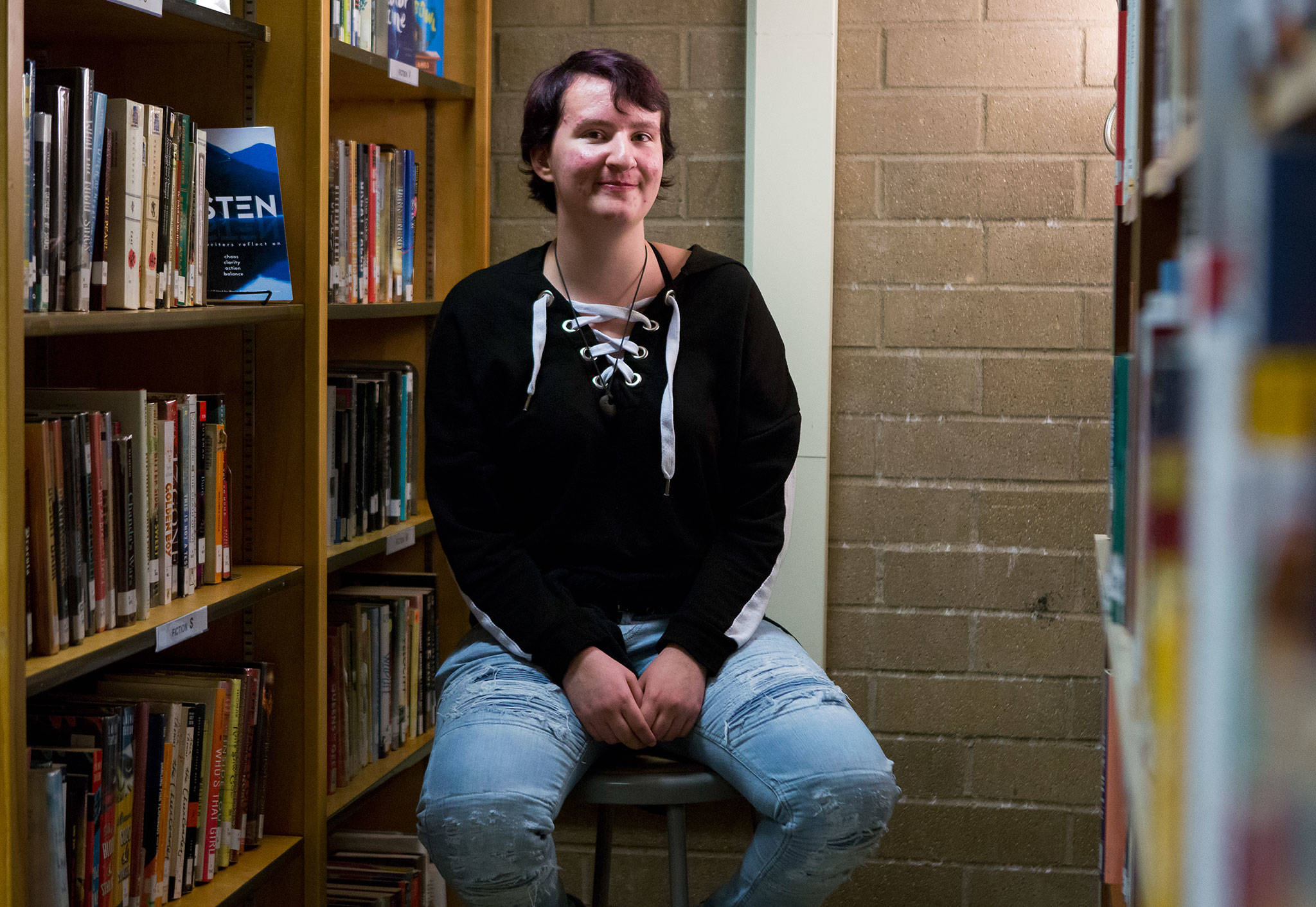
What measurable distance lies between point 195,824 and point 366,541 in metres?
0.57

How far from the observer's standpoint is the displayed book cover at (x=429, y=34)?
225cm

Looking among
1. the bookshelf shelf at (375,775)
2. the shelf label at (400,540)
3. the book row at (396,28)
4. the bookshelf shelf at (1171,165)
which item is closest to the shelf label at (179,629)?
the bookshelf shelf at (375,775)

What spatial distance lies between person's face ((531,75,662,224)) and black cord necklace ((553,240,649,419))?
9cm

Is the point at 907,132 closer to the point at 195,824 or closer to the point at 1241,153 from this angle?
the point at 195,824

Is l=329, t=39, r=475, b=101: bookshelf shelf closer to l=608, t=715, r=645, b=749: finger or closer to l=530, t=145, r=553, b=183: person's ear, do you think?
l=530, t=145, r=553, b=183: person's ear

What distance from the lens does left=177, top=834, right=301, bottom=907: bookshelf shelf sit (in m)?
1.62

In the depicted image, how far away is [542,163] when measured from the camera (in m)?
1.85

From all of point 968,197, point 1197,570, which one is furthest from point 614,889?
point 1197,570

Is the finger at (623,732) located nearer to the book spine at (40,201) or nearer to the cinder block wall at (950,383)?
the book spine at (40,201)

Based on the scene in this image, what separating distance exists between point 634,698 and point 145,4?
3.38 ft

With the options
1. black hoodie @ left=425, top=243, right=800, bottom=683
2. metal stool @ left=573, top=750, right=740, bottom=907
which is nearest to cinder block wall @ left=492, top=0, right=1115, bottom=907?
black hoodie @ left=425, top=243, right=800, bottom=683

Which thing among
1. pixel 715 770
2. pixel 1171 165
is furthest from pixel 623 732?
pixel 1171 165

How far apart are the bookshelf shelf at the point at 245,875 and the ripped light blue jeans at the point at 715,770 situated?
39 centimetres

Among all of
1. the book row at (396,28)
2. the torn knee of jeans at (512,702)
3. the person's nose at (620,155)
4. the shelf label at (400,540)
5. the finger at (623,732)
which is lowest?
the finger at (623,732)
